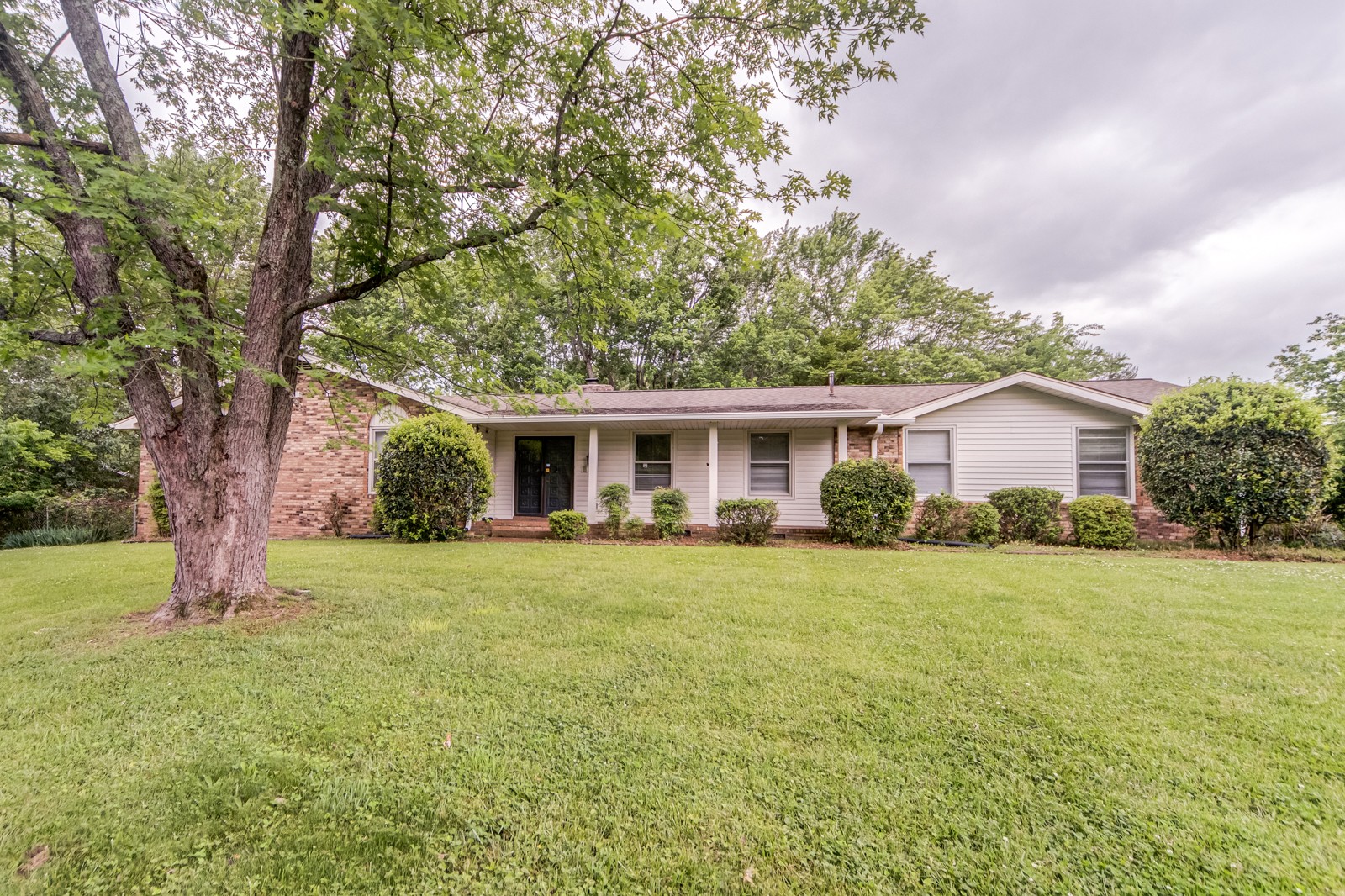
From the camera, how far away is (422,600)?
4910mm

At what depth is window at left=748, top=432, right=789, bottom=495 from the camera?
1084cm

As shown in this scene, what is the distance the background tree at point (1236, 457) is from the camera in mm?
7129

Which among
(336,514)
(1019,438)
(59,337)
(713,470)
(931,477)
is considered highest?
(59,337)

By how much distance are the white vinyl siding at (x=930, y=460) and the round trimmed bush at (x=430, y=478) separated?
855 centimetres

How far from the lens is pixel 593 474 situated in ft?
34.7

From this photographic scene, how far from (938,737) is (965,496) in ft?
29.5

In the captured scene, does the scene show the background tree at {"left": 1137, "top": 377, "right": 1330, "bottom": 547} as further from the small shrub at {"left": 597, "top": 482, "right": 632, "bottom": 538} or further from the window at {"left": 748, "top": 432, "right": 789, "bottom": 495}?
the small shrub at {"left": 597, "top": 482, "right": 632, "bottom": 538}

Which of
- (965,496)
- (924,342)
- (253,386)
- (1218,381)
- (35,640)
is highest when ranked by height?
(924,342)

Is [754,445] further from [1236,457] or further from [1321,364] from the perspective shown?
[1321,364]

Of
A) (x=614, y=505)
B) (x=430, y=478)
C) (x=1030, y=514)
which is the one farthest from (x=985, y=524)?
(x=430, y=478)

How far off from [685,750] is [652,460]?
9.12 metres

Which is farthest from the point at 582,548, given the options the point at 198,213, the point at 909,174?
the point at 909,174

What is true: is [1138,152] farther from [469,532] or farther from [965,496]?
[469,532]

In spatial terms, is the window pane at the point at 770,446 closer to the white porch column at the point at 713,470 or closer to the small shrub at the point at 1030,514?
the white porch column at the point at 713,470
